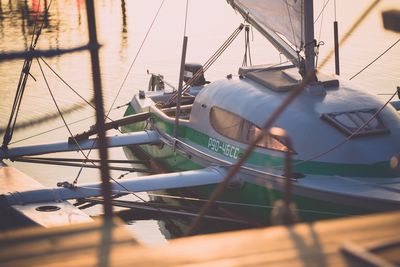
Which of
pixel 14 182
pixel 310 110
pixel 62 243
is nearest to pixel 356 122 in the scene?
pixel 310 110

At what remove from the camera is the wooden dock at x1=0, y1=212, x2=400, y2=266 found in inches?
218

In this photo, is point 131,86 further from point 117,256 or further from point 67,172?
point 117,256

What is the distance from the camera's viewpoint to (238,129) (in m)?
15.5

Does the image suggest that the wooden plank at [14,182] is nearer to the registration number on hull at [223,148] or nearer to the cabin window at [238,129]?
the registration number on hull at [223,148]

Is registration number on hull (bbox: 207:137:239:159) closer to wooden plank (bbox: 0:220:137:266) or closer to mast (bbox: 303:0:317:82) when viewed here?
mast (bbox: 303:0:317:82)

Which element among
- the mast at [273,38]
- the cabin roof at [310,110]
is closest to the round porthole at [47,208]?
the cabin roof at [310,110]

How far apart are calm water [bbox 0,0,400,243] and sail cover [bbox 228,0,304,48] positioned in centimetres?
322

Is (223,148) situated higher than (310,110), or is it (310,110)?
(310,110)

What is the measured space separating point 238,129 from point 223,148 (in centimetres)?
64

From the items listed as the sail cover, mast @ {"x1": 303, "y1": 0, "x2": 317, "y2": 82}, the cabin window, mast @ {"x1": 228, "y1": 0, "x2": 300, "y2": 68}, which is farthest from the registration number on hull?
the sail cover

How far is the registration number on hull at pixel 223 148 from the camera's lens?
15508 mm

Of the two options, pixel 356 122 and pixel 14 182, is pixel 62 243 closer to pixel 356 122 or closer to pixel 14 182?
pixel 356 122

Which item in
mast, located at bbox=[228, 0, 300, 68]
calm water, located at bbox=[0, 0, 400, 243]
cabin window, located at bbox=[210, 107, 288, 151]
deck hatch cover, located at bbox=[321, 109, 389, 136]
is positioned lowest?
calm water, located at bbox=[0, 0, 400, 243]

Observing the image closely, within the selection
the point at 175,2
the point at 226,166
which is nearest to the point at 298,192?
the point at 226,166
